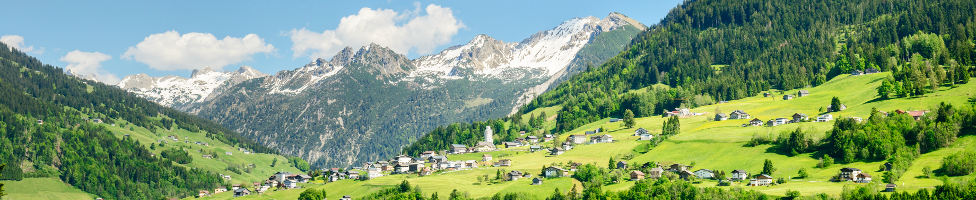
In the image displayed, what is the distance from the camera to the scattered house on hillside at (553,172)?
15482 cm

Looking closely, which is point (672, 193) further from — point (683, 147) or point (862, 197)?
point (683, 147)

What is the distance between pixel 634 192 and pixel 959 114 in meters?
62.2

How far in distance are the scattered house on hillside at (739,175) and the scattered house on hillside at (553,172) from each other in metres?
34.7

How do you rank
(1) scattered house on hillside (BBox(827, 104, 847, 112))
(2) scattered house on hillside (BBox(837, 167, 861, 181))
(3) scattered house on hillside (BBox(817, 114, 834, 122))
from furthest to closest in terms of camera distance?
(1) scattered house on hillside (BBox(827, 104, 847, 112))
(3) scattered house on hillside (BBox(817, 114, 834, 122))
(2) scattered house on hillside (BBox(837, 167, 861, 181))

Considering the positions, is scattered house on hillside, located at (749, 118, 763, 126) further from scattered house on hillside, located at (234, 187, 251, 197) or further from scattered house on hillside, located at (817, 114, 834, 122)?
scattered house on hillside, located at (234, 187, 251, 197)

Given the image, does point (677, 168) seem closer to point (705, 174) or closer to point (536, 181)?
point (705, 174)

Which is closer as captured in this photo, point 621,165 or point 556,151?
point 621,165

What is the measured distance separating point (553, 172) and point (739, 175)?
125 ft

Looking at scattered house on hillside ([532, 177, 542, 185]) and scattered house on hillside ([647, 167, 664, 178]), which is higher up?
scattered house on hillside ([647, 167, 664, 178])

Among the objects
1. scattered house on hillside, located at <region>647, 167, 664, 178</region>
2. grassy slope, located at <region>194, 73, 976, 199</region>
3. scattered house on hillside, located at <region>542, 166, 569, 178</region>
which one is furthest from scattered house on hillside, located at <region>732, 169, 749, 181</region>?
scattered house on hillside, located at <region>542, 166, 569, 178</region>

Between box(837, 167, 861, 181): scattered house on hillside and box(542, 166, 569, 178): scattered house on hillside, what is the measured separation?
2071 inches

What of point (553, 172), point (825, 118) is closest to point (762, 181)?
point (553, 172)

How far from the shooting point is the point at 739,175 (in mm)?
133625

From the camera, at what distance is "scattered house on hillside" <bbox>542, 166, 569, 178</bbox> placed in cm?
15482
